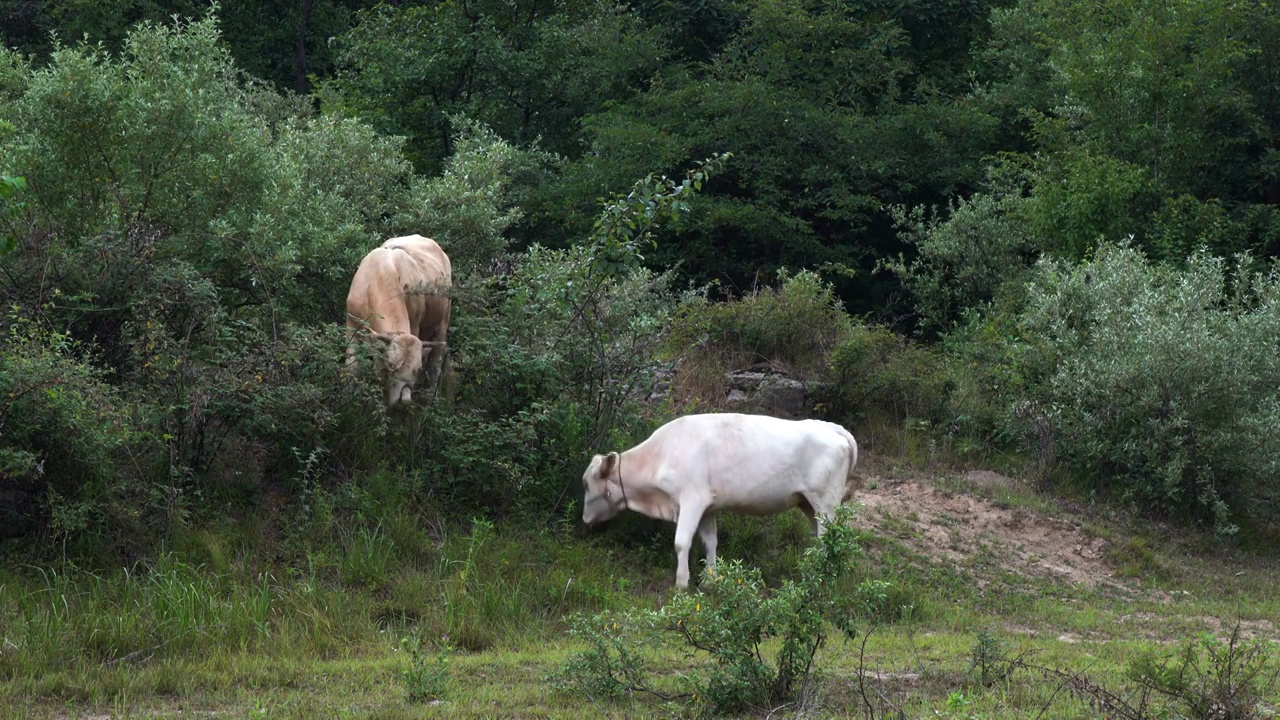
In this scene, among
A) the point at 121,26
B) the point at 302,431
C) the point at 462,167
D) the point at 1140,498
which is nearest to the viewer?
the point at 302,431

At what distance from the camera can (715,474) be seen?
1168cm

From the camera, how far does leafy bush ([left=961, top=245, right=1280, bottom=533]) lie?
1573 cm

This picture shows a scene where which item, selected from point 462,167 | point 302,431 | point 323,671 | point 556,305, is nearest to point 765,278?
point 462,167

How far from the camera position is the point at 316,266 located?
1353 cm

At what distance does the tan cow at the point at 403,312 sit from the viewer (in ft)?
40.6

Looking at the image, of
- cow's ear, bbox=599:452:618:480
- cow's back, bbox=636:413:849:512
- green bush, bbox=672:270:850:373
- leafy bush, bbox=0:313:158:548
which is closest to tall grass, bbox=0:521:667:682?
leafy bush, bbox=0:313:158:548

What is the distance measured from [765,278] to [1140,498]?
31.4ft

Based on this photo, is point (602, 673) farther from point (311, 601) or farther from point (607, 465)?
point (607, 465)

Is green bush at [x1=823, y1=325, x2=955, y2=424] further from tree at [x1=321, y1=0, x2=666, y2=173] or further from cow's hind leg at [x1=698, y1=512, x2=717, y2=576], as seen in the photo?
tree at [x1=321, y1=0, x2=666, y2=173]

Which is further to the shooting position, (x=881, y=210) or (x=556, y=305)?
(x=881, y=210)

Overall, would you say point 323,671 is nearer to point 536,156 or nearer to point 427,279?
point 427,279

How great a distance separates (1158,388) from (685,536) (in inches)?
274

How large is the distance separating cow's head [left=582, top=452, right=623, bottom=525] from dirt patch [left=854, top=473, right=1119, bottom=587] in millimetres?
3110

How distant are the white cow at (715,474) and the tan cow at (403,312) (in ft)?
5.91
